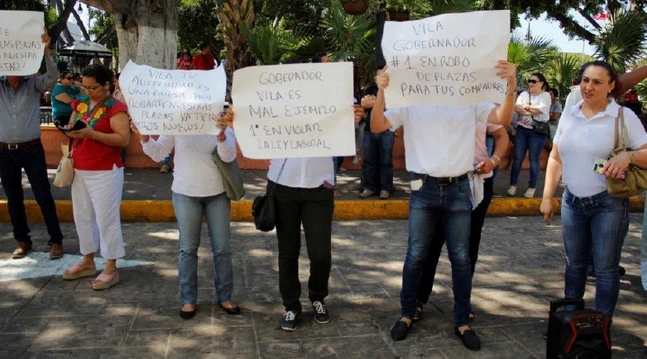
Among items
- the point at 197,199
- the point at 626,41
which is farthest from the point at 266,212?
the point at 626,41

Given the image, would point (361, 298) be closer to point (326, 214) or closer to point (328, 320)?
point (328, 320)

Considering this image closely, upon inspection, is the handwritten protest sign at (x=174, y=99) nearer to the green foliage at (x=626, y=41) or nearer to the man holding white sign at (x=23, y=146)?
the man holding white sign at (x=23, y=146)

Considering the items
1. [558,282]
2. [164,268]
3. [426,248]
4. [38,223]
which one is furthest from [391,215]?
[38,223]

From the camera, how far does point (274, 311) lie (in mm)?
4379

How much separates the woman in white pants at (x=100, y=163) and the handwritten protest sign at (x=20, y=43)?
637 mm

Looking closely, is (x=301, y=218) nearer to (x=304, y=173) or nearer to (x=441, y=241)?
(x=304, y=173)

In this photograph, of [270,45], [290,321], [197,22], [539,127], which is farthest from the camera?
[197,22]

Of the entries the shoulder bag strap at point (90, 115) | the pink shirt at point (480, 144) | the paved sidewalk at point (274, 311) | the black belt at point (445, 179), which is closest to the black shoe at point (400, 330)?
the paved sidewalk at point (274, 311)

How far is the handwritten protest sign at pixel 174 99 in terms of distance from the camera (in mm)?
3832

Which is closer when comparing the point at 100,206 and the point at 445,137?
the point at 445,137

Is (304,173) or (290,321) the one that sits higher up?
(304,173)

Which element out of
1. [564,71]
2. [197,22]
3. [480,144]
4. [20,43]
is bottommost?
[480,144]

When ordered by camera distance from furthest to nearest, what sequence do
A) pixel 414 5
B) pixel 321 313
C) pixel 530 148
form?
pixel 414 5, pixel 530 148, pixel 321 313

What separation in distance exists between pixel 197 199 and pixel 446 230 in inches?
68.8
